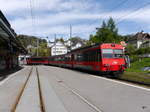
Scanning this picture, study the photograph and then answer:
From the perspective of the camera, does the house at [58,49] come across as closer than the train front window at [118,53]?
No

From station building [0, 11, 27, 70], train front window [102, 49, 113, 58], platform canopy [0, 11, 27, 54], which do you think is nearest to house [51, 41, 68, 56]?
station building [0, 11, 27, 70]

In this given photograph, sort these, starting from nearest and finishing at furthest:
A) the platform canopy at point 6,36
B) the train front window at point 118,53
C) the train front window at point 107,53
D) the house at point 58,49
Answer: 1. the platform canopy at point 6,36
2. the train front window at point 107,53
3. the train front window at point 118,53
4. the house at point 58,49

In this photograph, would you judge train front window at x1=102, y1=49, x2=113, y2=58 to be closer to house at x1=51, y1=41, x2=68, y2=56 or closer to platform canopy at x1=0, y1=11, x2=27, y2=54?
platform canopy at x1=0, y1=11, x2=27, y2=54

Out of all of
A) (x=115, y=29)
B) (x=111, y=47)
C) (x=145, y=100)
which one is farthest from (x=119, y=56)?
(x=115, y=29)

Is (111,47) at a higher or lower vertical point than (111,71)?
higher

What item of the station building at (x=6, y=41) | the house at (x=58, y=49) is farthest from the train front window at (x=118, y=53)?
the house at (x=58, y=49)

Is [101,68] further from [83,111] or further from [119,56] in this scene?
[83,111]

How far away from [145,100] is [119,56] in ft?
37.4

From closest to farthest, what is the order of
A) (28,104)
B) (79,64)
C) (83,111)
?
1. (83,111)
2. (28,104)
3. (79,64)

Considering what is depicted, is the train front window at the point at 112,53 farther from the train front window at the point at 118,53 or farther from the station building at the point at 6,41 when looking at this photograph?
the station building at the point at 6,41

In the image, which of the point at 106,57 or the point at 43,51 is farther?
the point at 43,51

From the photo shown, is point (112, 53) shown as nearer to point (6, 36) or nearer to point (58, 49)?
point (6, 36)

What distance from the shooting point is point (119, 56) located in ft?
63.5

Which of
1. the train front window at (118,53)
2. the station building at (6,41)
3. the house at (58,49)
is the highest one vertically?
the house at (58,49)
